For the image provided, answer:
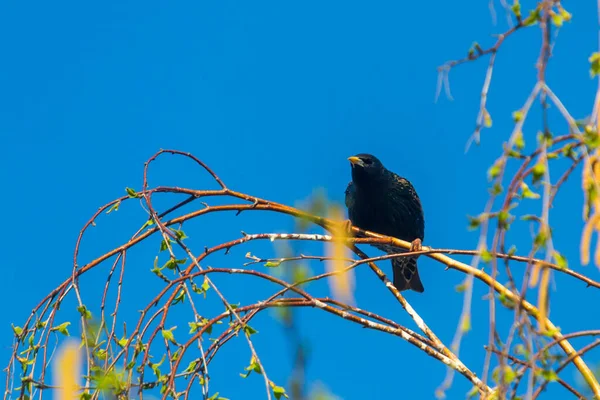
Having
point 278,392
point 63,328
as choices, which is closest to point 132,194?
point 63,328

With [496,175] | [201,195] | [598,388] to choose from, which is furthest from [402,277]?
[496,175]

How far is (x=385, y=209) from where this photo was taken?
7504 millimetres

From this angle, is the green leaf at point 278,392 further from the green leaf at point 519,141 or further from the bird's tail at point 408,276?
the bird's tail at point 408,276

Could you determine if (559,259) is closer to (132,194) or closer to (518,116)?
(518,116)

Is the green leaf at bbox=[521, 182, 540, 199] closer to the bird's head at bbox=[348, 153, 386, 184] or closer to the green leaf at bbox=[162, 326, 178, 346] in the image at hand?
the green leaf at bbox=[162, 326, 178, 346]

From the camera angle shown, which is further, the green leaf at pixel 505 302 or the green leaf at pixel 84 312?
the green leaf at pixel 84 312

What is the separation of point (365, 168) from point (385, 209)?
42 cm

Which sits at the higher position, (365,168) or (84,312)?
(365,168)

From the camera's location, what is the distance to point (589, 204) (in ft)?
6.06

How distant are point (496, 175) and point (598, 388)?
59.8 inches

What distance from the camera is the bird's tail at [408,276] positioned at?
759 centimetres

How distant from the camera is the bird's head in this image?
24.9 ft

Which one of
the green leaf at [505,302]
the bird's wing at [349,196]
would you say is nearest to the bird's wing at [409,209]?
the bird's wing at [349,196]

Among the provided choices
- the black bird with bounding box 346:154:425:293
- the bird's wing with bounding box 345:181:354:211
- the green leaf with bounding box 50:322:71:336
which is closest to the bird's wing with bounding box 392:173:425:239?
the black bird with bounding box 346:154:425:293
